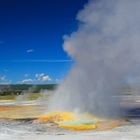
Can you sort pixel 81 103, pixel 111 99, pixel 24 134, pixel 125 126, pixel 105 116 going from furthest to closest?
pixel 111 99 → pixel 81 103 → pixel 105 116 → pixel 125 126 → pixel 24 134

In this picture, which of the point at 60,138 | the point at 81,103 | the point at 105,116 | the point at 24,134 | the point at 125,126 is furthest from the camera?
the point at 81,103

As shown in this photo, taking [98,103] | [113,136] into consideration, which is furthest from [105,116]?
[113,136]

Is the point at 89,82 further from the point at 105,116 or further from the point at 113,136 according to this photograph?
the point at 113,136

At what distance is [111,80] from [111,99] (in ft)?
5.57

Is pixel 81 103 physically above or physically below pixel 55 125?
above

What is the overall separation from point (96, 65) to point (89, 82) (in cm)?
127

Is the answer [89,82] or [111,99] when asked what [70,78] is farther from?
[111,99]

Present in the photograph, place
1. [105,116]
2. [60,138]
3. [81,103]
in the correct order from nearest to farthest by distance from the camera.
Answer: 1. [60,138]
2. [105,116]
3. [81,103]

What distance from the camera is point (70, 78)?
28406 mm

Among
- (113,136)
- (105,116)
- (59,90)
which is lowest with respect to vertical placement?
(113,136)

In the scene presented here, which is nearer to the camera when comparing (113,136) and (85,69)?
(113,136)

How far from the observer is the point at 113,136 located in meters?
17.1

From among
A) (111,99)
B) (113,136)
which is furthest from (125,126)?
(111,99)

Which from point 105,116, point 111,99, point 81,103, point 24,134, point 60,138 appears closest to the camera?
point 60,138
